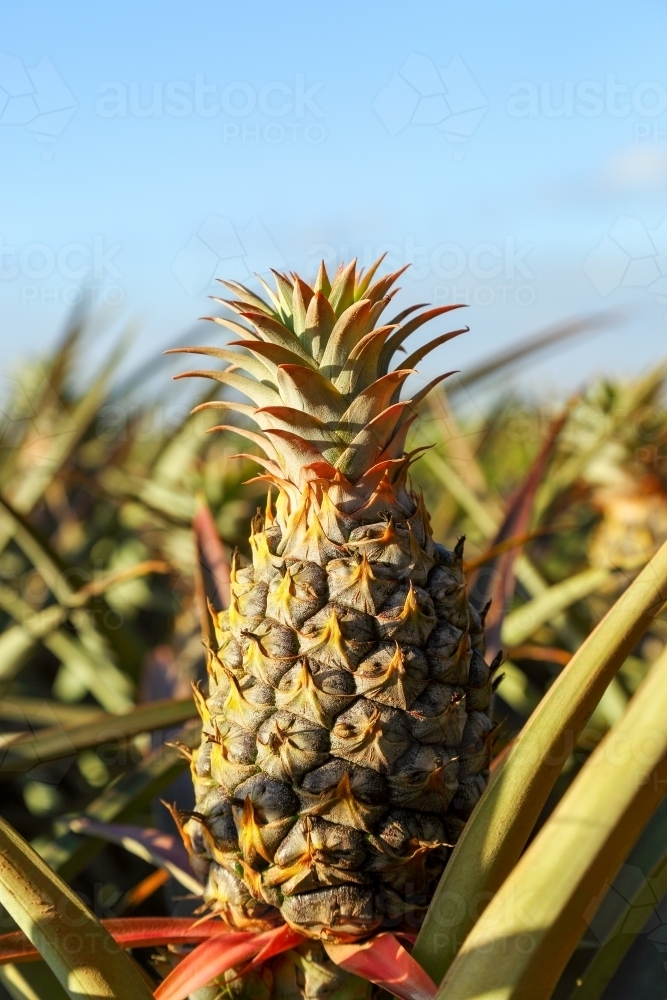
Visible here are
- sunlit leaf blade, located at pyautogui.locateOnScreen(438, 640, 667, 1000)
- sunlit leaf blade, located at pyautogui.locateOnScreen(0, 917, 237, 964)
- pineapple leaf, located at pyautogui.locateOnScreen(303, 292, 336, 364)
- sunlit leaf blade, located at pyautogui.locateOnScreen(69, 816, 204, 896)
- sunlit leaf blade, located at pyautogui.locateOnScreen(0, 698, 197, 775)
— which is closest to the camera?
sunlit leaf blade, located at pyautogui.locateOnScreen(438, 640, 667, 1000)

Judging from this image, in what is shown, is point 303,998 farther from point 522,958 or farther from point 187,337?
point 187,337

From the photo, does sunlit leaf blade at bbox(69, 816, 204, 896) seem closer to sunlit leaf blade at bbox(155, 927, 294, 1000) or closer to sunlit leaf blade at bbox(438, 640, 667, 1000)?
sunlit leaf blade at bbox(155, 927, 294, 1000)

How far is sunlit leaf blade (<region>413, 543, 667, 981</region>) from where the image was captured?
0.66 meters

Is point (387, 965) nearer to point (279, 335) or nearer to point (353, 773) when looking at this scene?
point (353, 773)

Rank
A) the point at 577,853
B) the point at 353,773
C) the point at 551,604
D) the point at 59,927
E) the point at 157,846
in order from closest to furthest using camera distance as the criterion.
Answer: the point at 577,853
the point at 59,927
the point at 353,773
the point at 157,846
the point at 551,604

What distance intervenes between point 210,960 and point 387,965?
0.19 m

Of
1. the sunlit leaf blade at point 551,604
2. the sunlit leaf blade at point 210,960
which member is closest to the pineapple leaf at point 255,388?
the sunlit leaf blade at point 210,960

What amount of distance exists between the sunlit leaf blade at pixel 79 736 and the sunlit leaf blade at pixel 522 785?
0.58m

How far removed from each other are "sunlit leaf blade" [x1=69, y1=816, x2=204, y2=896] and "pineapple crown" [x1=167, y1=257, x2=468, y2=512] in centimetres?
52

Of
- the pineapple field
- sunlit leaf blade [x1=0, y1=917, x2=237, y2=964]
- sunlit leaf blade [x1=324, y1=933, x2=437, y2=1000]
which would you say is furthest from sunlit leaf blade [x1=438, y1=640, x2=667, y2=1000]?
sunlit leaf blade [x1=0, y1=917, x2=237, y2=964]

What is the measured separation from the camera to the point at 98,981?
69 centimetres

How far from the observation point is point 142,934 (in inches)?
34.1

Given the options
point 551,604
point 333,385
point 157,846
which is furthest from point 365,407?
point 551,604

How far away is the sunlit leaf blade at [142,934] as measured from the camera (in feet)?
2.63
